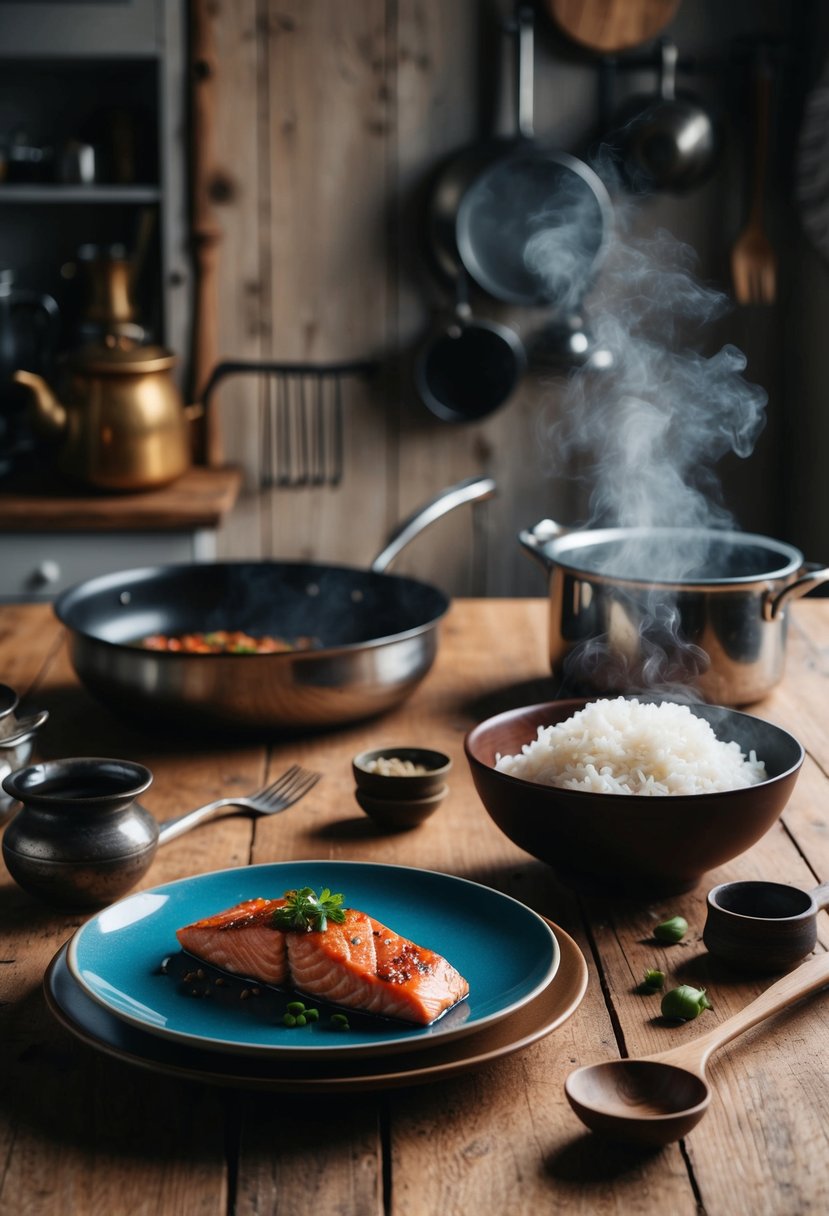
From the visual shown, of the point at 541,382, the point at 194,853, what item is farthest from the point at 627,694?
the point at 541,382

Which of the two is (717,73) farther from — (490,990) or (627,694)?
(490,990)

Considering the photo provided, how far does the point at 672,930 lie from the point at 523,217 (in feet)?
8.55

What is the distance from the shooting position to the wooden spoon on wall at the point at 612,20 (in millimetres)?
3193

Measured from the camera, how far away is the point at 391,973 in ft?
2.79

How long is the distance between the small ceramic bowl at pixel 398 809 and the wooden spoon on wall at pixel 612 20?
256 cm

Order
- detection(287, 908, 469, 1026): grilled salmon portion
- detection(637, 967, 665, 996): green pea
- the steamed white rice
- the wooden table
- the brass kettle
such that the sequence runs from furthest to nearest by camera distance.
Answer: the brass kettle → the steamed white rice → detection(637, 967, 665, 996): green pea → detection(287, 908, 469, 1026): grilled salmon portion → the wooden table

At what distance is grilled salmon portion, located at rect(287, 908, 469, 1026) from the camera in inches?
33.0

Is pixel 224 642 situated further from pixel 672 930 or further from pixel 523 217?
pixel 523 217

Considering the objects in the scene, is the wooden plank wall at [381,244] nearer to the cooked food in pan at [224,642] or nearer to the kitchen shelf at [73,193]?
the kitchen shelf at [73,193]

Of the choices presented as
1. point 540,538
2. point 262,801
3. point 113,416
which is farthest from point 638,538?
point 113,416

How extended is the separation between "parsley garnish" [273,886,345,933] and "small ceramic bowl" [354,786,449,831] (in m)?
0.31

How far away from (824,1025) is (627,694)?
624mm

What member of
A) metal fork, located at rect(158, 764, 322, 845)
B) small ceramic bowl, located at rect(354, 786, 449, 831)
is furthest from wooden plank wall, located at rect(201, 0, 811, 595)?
small ceramic bowl, located at rect(354, 786, 449, 831)

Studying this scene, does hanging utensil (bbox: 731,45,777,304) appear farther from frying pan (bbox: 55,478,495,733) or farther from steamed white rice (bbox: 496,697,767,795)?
steamed white rice (bbox: 496,697,767,795)
